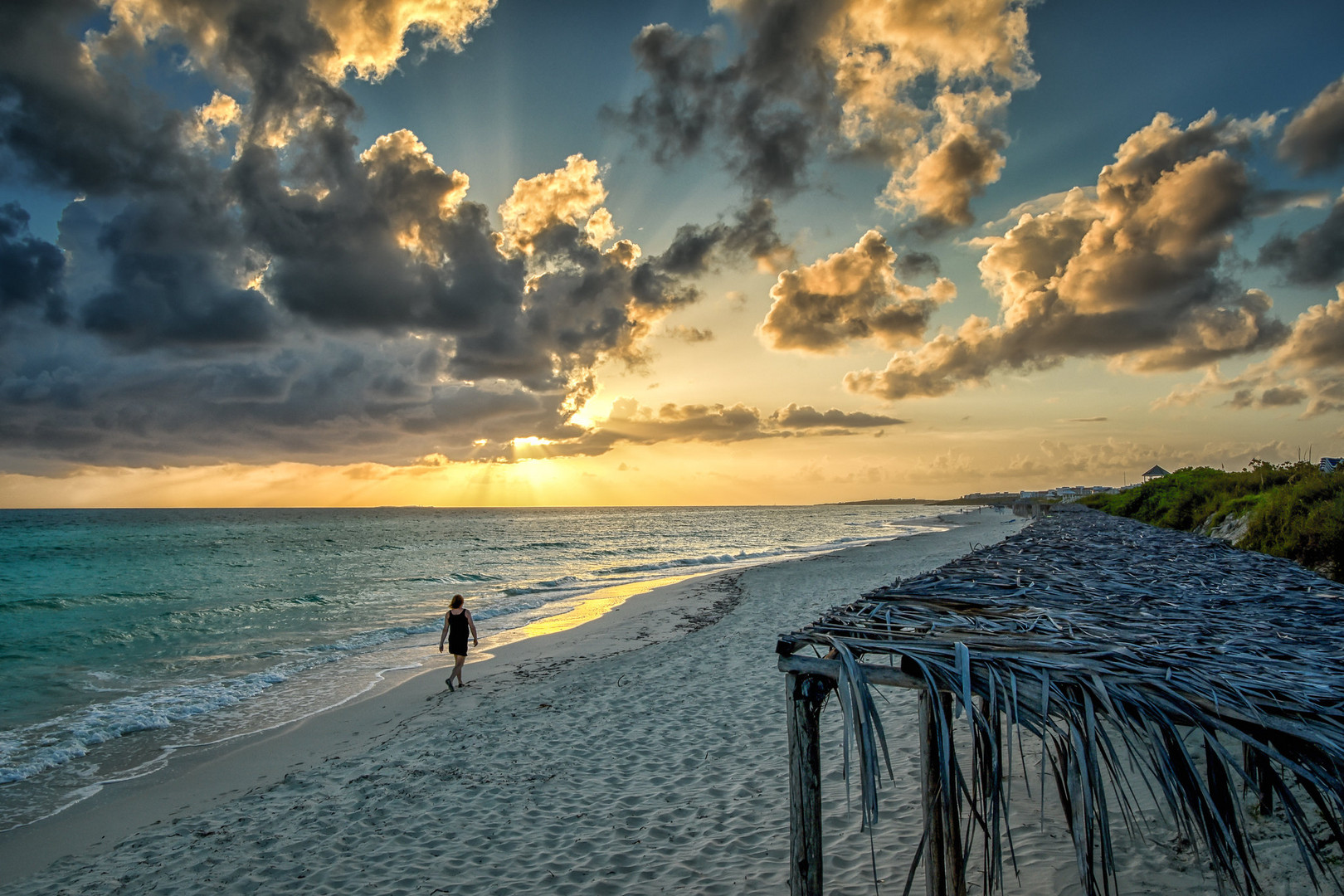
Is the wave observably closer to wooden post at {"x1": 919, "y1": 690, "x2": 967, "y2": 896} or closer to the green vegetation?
wooden post at {"x1": 919, "y1": 690, "x2": 967, "y2": 896}

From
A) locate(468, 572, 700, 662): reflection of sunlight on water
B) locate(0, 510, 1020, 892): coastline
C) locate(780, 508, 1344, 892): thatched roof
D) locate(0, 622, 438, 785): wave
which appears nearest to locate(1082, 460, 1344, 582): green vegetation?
locate(780, 508, 1344, 892): thatched roof

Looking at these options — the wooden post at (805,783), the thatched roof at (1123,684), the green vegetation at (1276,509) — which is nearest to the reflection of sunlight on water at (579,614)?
the wooden post at (805,783)

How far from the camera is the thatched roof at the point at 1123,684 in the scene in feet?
→ 8.80

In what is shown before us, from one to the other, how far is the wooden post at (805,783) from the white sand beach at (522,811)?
131 centimetres

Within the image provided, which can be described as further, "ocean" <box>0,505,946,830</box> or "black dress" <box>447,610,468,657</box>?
"black dress" <box>447,610,468,657</box>

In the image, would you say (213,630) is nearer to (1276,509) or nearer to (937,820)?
(937,820)

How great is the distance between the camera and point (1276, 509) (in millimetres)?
14562

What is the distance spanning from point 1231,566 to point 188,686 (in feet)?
58.9

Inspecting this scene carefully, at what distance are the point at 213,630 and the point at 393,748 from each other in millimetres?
15126

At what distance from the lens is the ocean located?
393 inches

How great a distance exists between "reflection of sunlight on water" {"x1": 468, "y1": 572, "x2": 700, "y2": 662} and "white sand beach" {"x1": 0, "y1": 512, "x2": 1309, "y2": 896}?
5.38 metres

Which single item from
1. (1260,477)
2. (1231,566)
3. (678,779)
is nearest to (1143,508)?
(1260,477)

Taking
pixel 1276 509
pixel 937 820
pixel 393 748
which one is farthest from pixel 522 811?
pixel 1276 509

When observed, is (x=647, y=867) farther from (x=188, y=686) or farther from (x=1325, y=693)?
(x=188, y=686)
